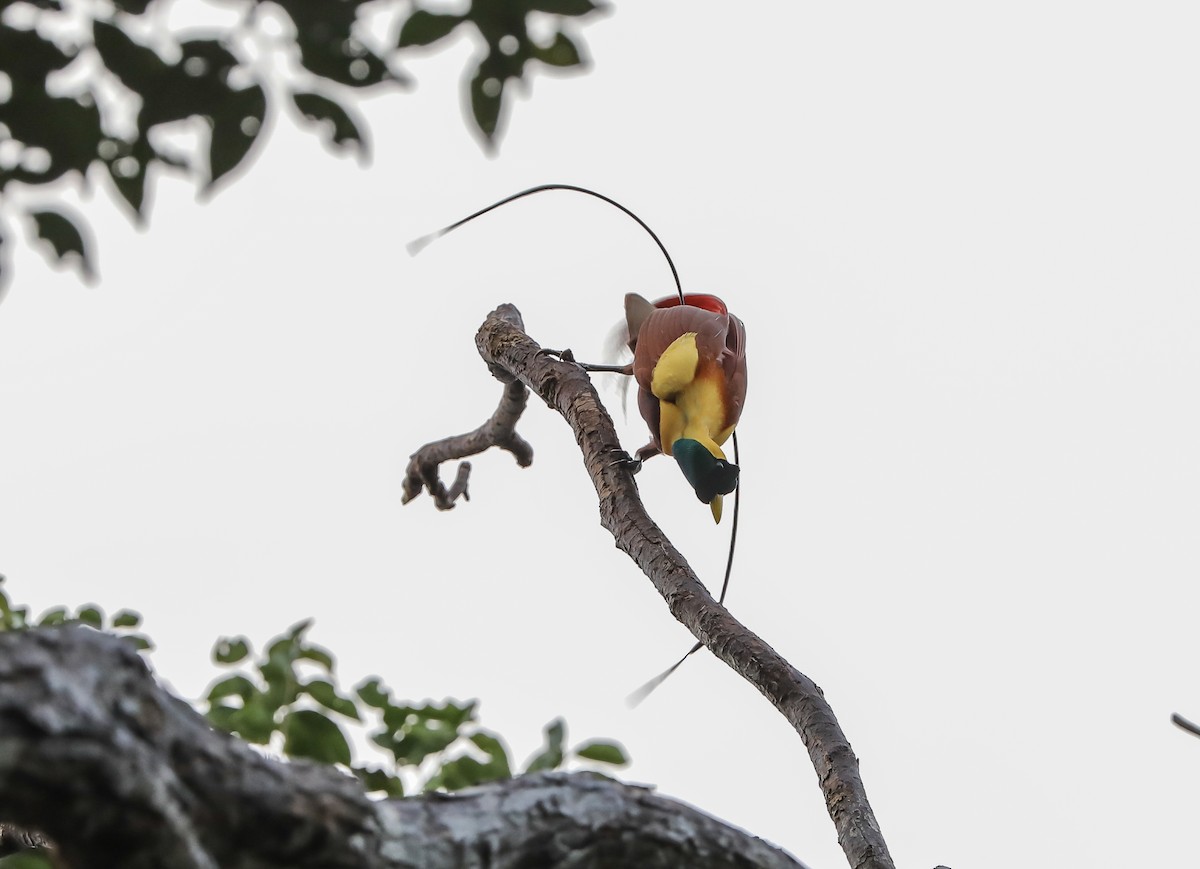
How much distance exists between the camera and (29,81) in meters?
0.69

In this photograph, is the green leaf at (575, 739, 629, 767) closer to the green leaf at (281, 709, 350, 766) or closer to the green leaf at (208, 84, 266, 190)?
the green leaf at (281, 709, 350, 766)

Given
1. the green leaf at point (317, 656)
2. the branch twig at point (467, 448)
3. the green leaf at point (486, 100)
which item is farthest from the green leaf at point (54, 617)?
the branch twig at point (467, 448)

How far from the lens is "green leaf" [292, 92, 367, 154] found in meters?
0.72

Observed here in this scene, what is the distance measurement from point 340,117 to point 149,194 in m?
0.14

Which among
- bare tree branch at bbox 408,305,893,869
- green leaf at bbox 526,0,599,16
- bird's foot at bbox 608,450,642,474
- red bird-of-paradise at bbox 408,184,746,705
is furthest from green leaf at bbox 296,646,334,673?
red bird-of-paradise at bbox 408,184,746,705

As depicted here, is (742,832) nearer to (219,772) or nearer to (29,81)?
(219,772)

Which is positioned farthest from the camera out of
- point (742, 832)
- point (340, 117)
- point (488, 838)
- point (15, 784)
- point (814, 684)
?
point (814, 684)

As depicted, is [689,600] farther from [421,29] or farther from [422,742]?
[421,29]

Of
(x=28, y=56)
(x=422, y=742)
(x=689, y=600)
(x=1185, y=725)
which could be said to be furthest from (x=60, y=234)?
(x=689, y=600)

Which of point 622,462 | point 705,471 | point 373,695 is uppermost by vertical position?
point 705,471

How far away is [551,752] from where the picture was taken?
97cm

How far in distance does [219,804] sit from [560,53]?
0.57 m

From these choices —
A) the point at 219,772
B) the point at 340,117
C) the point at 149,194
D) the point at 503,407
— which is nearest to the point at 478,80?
the point at 340,117

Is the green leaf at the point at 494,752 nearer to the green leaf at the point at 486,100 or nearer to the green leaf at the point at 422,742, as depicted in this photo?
the green leaf at the point at 422,742
